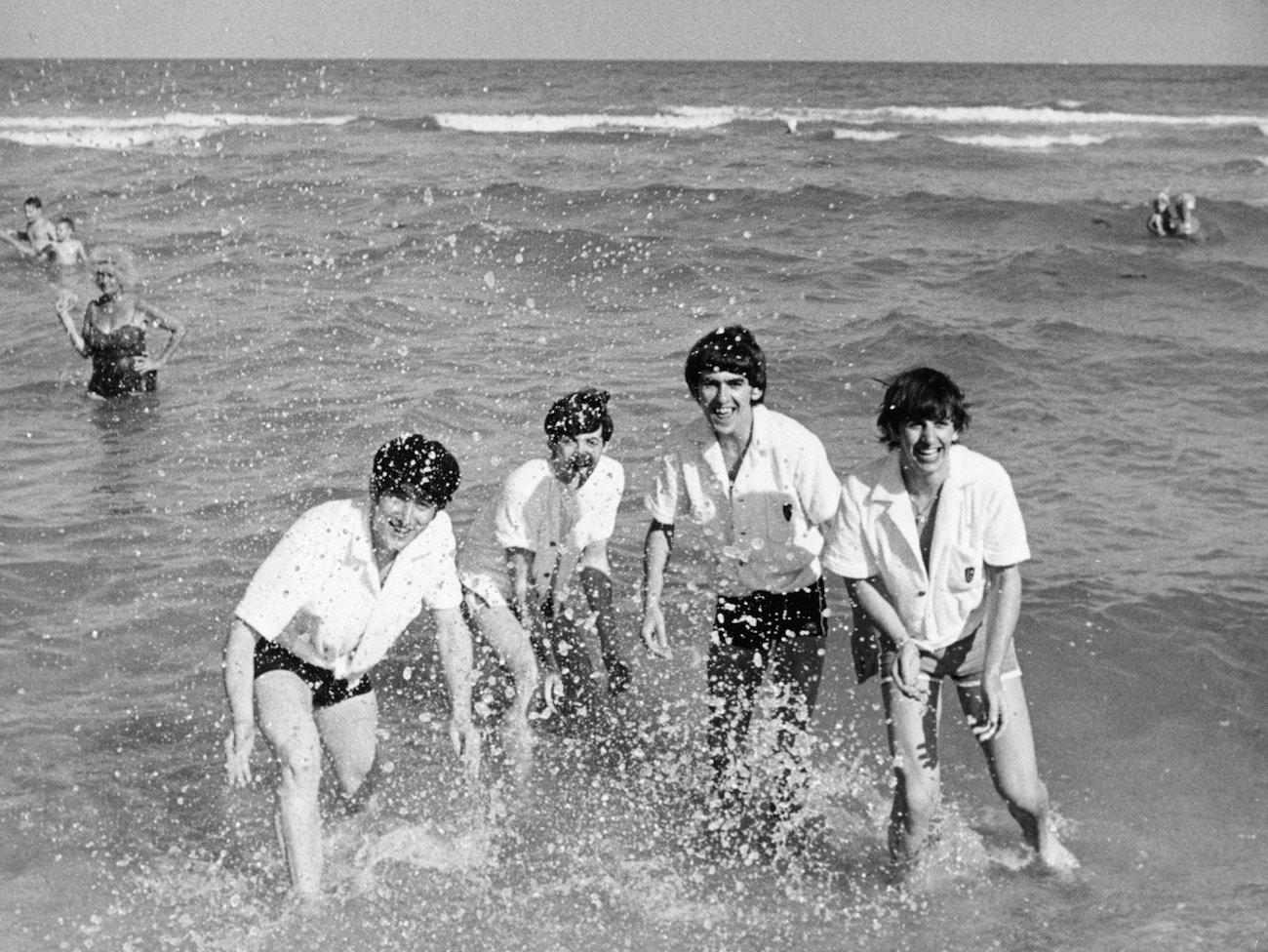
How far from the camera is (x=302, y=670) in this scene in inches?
189

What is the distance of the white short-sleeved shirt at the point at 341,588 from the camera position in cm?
450

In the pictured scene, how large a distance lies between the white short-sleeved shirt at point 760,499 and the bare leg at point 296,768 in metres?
1.48

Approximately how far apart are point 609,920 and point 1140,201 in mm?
20743

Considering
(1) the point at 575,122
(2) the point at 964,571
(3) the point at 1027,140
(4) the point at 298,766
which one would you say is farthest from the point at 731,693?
(1) the point at 575,122

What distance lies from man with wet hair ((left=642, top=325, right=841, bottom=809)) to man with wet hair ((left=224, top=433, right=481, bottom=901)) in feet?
2.83

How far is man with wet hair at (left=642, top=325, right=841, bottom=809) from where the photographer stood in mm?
4945

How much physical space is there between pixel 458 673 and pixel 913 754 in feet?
5.26

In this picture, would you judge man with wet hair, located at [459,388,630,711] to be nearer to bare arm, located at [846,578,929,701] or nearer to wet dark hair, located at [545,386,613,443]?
wet dark hair, located at [545,386,613,443]

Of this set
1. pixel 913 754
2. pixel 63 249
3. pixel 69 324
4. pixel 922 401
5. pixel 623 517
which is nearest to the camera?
pixel 922 401

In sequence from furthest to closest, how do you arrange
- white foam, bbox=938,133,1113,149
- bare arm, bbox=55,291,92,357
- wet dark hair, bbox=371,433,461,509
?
white foam, bbox=938,133,1113,149
bare arm, bbox=55,291,92,357
wet dark hair, bbox=371,433,461,509

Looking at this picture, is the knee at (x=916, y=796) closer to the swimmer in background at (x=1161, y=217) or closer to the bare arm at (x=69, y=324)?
the bare arm at (x=69, y=324)

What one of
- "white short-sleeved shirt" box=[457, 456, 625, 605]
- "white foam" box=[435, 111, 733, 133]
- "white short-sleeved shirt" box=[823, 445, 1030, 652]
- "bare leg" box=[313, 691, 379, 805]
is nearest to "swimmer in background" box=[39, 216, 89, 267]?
"white short-sleeved shirt" box=[457, 456, 625, 605]

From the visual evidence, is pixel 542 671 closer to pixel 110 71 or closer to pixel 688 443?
pixel 688 443

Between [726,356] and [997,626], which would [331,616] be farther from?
[997,626]
